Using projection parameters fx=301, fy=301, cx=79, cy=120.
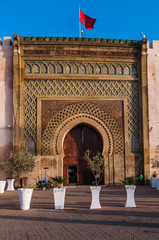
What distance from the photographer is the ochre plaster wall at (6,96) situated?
16.1m

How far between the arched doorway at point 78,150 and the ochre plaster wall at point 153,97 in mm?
2927

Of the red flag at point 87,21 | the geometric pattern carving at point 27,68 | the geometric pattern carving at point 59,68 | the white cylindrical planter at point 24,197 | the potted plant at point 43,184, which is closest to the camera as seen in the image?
the white cylindrical planter at point 24,197

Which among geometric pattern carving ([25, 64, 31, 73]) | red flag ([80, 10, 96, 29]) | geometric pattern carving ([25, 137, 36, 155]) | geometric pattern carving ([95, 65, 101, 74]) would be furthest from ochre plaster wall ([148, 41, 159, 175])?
geometric pattern carving ([25, 64, 31, 73])

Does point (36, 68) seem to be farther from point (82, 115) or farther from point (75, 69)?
point (82, 115)

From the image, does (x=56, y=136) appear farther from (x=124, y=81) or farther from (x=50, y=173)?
(x=124, y=81)

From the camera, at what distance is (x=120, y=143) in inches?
651

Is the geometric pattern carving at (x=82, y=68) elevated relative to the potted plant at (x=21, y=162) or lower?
elevated

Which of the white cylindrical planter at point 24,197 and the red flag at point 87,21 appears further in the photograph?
the red flag at point 87,21

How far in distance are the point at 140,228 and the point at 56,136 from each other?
34.4 ft

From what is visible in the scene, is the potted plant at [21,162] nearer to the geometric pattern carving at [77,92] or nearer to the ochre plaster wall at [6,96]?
the ochre plaster wall at [6,96]

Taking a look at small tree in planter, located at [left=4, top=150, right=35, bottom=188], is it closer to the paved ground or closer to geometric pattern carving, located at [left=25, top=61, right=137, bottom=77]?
geometric pattern carving, located at [left=25, top=61, right=137, bottom=77]

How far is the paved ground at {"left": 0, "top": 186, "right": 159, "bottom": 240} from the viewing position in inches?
224

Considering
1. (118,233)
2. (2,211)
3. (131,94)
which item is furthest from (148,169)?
(118,233)

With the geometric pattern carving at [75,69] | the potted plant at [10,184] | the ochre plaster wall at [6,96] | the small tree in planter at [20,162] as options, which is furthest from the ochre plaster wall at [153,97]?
the ochre plaster wall at [6,96]
